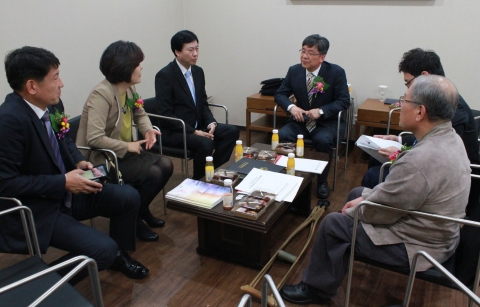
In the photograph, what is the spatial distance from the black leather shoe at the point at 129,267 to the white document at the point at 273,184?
73cm

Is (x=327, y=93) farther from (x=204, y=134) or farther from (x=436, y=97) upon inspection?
(x=436, y=97)

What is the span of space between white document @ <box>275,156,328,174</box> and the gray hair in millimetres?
928

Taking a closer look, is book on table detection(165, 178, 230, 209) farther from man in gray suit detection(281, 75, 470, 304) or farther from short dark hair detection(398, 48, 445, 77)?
short dark hair detection(398, 48, 445, 77)

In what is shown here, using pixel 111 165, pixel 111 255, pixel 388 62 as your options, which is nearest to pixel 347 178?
pixel 388 62

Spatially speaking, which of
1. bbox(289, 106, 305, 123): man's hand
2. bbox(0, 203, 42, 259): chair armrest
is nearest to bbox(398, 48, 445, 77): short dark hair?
bbox(289, 106, 305, 123): man's hand

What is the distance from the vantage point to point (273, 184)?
2.29m

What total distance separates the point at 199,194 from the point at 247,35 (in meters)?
2.99

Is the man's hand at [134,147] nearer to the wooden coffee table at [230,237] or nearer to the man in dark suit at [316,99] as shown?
the wooden coffee table at [230,237]

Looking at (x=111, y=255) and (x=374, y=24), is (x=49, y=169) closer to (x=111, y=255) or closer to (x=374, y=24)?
(x=111, y=255)

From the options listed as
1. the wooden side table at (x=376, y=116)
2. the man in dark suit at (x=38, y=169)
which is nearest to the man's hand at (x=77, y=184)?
the man in dark suit at (x=38, y=169)

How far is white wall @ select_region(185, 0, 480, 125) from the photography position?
12.5 ft

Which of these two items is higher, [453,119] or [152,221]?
[453,119]

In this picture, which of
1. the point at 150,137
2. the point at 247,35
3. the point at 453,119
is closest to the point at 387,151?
the point at 453,119

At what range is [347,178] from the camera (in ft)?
12.1
